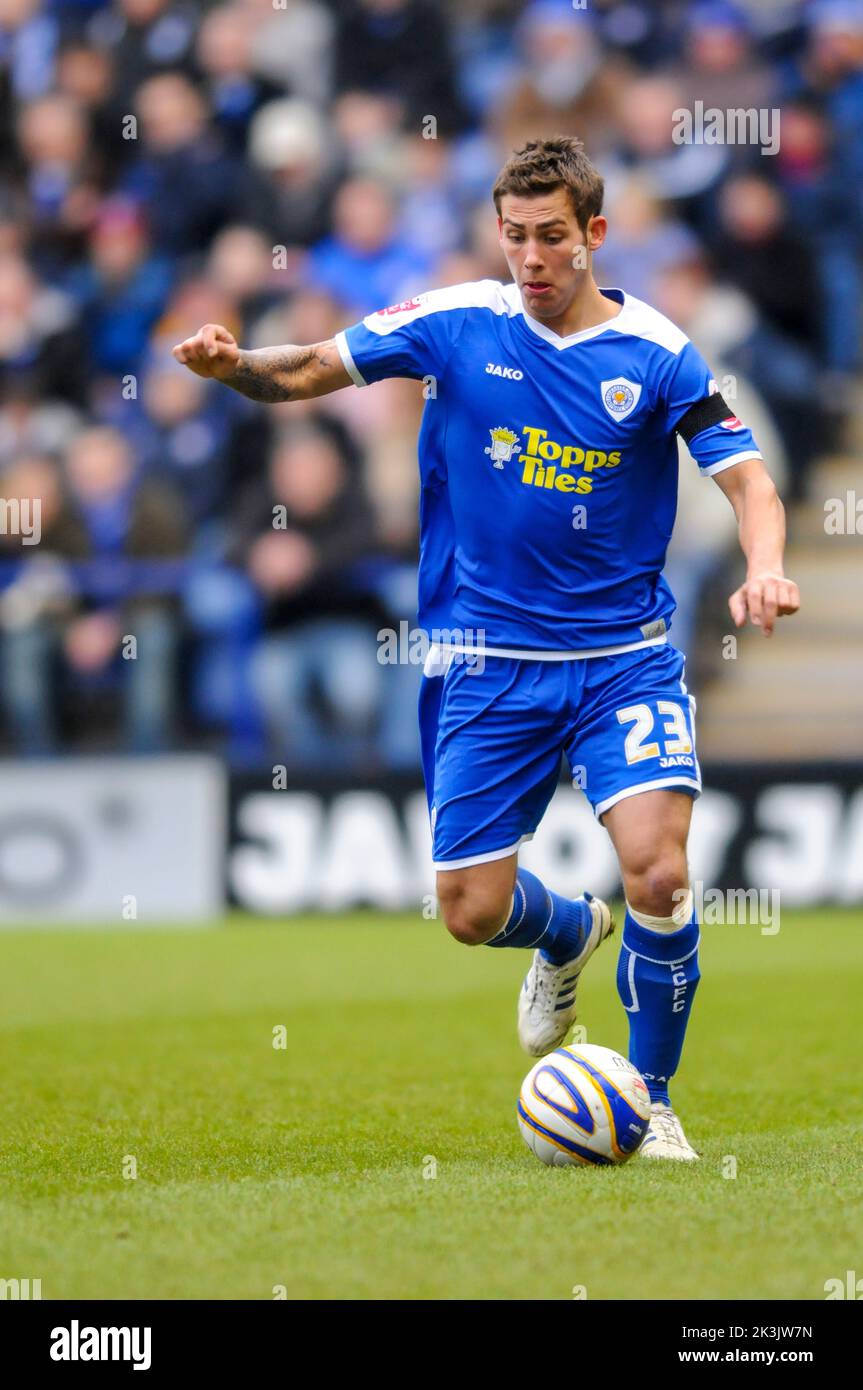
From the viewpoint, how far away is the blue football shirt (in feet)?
18.6

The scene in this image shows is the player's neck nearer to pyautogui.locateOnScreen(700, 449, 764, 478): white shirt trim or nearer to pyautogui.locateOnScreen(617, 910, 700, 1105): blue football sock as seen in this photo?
pyautogui.locateOnScreen(700, 449, 764, 478): white shirt trim

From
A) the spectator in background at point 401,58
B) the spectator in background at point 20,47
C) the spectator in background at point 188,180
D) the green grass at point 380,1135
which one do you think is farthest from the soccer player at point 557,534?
the spectator in background at point 20,47

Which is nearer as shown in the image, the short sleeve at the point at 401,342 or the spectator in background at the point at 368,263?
the short sleeve at the point at 401,342

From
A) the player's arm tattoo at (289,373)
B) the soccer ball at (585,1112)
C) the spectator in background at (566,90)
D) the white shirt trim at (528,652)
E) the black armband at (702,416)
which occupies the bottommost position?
the soccer ball at (585,1112)

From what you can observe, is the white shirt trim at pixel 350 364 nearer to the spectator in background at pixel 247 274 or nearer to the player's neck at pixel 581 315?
the player's neck at pixel 581 315

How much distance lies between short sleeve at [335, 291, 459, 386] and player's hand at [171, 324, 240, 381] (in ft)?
1.28

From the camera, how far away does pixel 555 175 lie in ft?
17.9

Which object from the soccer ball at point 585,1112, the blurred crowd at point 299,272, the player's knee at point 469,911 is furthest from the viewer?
the blurred crowd at point 299,272

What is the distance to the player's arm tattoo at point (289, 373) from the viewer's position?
5574 millimetres

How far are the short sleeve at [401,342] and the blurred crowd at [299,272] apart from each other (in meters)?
6.32

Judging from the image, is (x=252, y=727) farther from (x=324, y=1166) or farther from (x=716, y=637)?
(x=324, y=1166)

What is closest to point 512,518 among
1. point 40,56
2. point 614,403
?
point 614,403

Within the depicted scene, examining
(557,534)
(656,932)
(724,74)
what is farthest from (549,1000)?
(724,74)

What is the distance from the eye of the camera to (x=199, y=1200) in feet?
15.9
